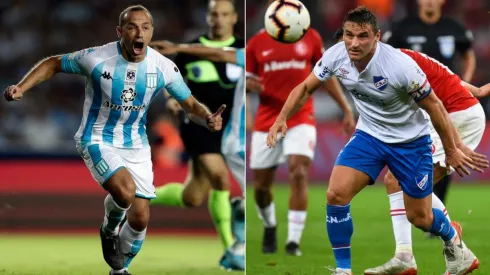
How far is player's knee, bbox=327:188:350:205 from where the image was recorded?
5.52m

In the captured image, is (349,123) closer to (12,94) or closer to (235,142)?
(235,142)

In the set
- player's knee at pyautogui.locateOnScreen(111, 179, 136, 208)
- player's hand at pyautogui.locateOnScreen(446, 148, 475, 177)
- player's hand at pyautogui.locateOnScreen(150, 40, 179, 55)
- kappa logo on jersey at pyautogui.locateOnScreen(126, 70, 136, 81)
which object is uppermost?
player's hand at pyautogui.locateOnScreen(150, 40, 179, 55)

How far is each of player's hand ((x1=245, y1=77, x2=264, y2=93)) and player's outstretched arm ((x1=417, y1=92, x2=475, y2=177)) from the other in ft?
8.04

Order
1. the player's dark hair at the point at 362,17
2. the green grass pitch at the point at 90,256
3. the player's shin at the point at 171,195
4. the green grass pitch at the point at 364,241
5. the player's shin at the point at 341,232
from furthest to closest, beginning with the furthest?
the player's shin at the point at 171,195 → the green grass pitch at the point at 90,256 → the green grass pitch at the point at 364,241 → the player's shin at the point at 341,232 → the player's dark hair at the point at 362,17

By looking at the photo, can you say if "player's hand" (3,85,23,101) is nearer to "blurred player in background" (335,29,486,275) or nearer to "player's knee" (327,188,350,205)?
"player's knee" (327,188,350,205)

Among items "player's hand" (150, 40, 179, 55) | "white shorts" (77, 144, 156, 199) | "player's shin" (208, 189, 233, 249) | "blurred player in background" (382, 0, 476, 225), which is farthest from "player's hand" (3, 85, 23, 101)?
"blurred player in background" (382, 0, 476, 225)

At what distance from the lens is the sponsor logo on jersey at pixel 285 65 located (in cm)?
755

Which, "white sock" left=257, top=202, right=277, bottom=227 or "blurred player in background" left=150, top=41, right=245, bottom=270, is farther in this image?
"white sock" left=257, top=202, right=277, bottom=227

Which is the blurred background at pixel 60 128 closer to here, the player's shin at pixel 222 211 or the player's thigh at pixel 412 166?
the player's shin at pixel 222 211

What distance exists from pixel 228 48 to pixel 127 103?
190 cm

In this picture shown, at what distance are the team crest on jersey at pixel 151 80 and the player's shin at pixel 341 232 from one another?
4.53 feet

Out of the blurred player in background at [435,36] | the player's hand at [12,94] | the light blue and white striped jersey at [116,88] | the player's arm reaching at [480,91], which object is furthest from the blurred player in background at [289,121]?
the player's hand at [12,94]

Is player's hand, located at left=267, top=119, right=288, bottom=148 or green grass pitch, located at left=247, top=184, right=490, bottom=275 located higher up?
player's hand, located at left=267, top=119, right=288, bottom=148

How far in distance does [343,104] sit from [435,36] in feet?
3.87
